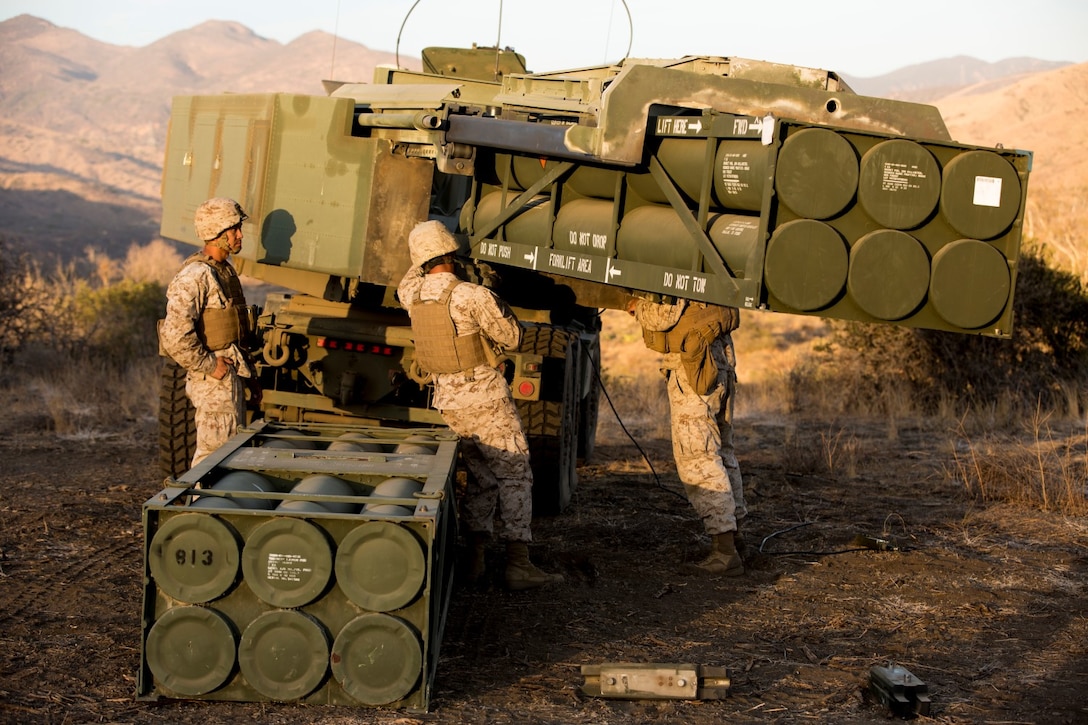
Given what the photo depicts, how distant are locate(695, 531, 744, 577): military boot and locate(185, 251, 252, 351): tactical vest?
2.81 metres

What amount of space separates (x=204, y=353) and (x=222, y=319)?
0.66 feet

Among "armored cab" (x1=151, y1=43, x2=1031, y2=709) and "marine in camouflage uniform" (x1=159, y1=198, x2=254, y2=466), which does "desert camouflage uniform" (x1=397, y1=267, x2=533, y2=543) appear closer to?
"armored cab" (x1=151, y1=43, x2=1031, y2=709)

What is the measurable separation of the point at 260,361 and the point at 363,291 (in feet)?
2.67

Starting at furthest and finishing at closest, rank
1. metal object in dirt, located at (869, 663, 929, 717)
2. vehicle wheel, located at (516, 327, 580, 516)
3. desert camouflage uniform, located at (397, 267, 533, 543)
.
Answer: vehicle wheel, located at (516, 327, 580, 516) → desert camouflage uniform, located at (397, 267, 533, 543) → metal object in dirt, located at (869, 663, 929, 717)

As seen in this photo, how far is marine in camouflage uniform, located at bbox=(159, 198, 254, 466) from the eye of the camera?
20.6 ft

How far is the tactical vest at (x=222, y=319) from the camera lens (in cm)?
638

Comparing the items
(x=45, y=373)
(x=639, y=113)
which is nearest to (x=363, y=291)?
(x=639, y=113)

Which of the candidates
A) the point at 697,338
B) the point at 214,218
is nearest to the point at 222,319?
the point at 214,218

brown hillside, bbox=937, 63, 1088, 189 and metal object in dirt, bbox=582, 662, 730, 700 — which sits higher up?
brown hillside, bbox=937, 63, 1088, 189

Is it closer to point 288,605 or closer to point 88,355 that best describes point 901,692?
point 288,605

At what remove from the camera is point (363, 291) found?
7785 mm

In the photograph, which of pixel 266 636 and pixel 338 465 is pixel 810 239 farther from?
pixel 266 636

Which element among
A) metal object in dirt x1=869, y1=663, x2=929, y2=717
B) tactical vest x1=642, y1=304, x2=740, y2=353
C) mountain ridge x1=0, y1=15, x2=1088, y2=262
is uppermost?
mountain ridge x1=0, y1=15, x2=1088, y2=262

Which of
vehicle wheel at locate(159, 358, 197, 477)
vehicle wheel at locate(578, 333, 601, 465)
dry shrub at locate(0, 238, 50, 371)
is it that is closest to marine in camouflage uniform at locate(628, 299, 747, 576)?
vehicle wheel at locate(578, 333, 601, 465)
